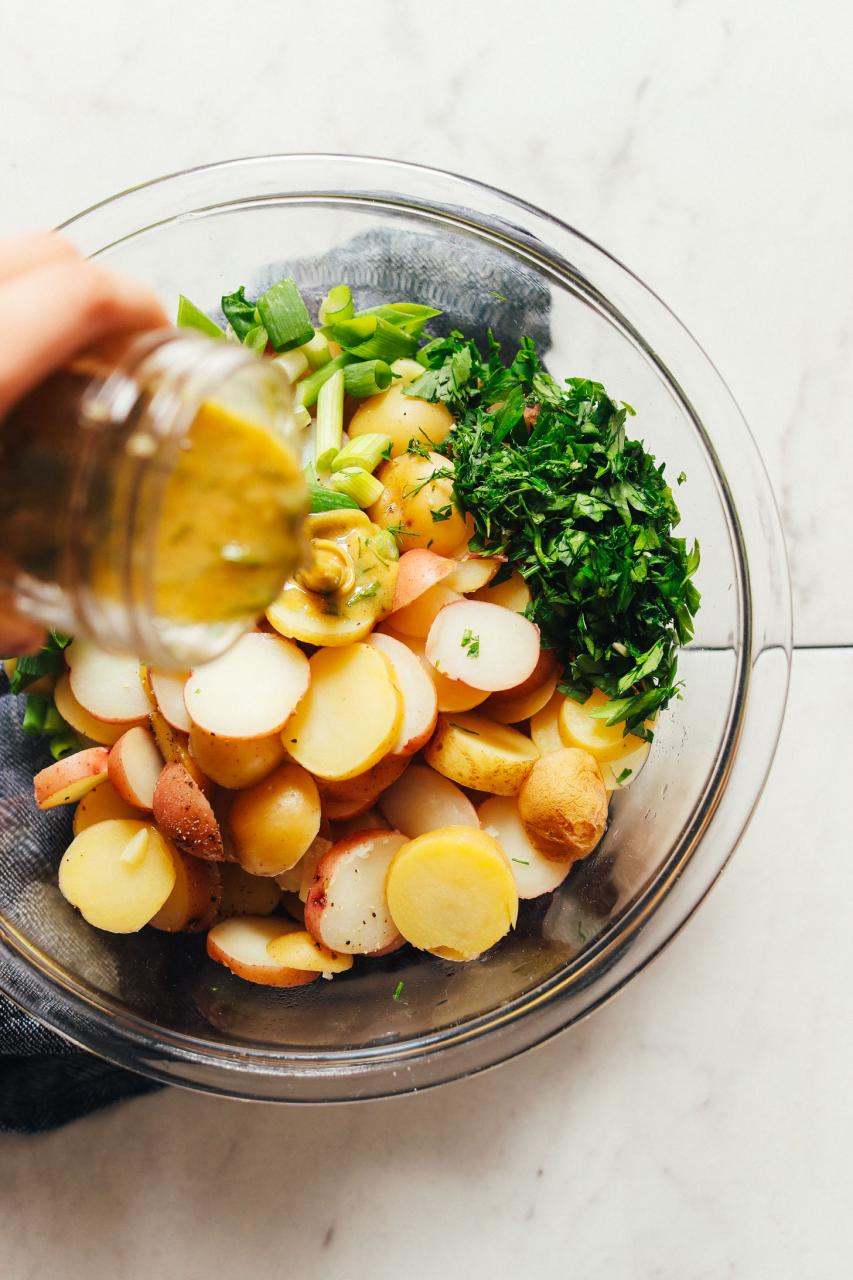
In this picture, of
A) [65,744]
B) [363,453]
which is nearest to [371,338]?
[363,453]

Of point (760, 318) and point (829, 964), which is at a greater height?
point (760, 318)

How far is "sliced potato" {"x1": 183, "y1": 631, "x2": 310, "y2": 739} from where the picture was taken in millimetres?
1171

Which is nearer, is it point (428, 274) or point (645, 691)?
point (645, 691)

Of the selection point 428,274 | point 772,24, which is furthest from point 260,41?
point 772,24

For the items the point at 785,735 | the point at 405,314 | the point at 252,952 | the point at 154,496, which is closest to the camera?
the point at 154,496

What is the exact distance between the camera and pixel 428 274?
1460 mm

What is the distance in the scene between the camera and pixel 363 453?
4.21 ft

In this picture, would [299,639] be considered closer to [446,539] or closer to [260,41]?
[446,539]

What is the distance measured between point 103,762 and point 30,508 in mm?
531

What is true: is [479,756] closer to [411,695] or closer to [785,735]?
[411,695]

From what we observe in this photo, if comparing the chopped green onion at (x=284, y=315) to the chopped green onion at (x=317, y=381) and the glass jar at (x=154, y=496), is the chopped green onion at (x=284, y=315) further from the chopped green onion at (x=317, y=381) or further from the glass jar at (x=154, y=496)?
the glass jar at (x=154, y=496)

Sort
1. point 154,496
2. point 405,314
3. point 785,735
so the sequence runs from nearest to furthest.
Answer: point 154,496, point 405,314, point 785,735

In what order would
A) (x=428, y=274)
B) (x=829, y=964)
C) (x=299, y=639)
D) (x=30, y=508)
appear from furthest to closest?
1. (x=829, y=964)
2. (x=428, y=274)
3. (x=299, y=639)
4. (x=30, y=508)

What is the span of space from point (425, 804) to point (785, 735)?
617mm
